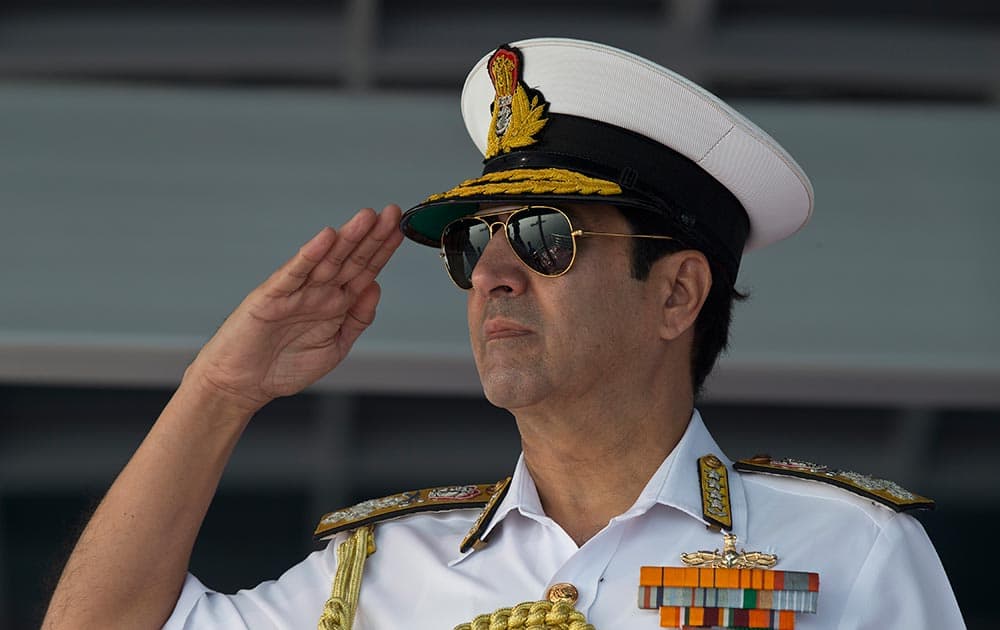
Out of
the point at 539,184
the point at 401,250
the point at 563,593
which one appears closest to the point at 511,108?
the point at 539,184

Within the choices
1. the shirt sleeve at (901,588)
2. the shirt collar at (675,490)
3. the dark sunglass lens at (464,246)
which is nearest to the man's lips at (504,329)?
the dark sunglass lens at (464,246)

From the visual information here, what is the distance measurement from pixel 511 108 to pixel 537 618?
2.92 ft

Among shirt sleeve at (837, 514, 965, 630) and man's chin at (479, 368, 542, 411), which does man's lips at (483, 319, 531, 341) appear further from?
shirt sleeve at (837, 514, 965, 630)

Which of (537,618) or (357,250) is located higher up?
(357,250)

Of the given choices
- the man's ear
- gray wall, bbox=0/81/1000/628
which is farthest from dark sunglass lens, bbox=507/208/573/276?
gray wall, bbox=0/81/1000/628

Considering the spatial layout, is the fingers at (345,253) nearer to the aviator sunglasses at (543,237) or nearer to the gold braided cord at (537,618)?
the aviator sunglasses at (543,237)

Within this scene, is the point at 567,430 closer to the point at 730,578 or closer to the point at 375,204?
the point at 730,578

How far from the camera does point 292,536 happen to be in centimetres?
631

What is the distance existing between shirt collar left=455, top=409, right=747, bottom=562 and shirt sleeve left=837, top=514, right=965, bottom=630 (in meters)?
0.22

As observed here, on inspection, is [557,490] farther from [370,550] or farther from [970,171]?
[970,171]

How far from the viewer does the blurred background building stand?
4.86 metres

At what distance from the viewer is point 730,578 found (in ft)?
8.04

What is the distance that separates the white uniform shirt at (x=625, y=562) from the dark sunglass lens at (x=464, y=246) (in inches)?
13.7

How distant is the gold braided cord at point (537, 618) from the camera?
2.46 m
